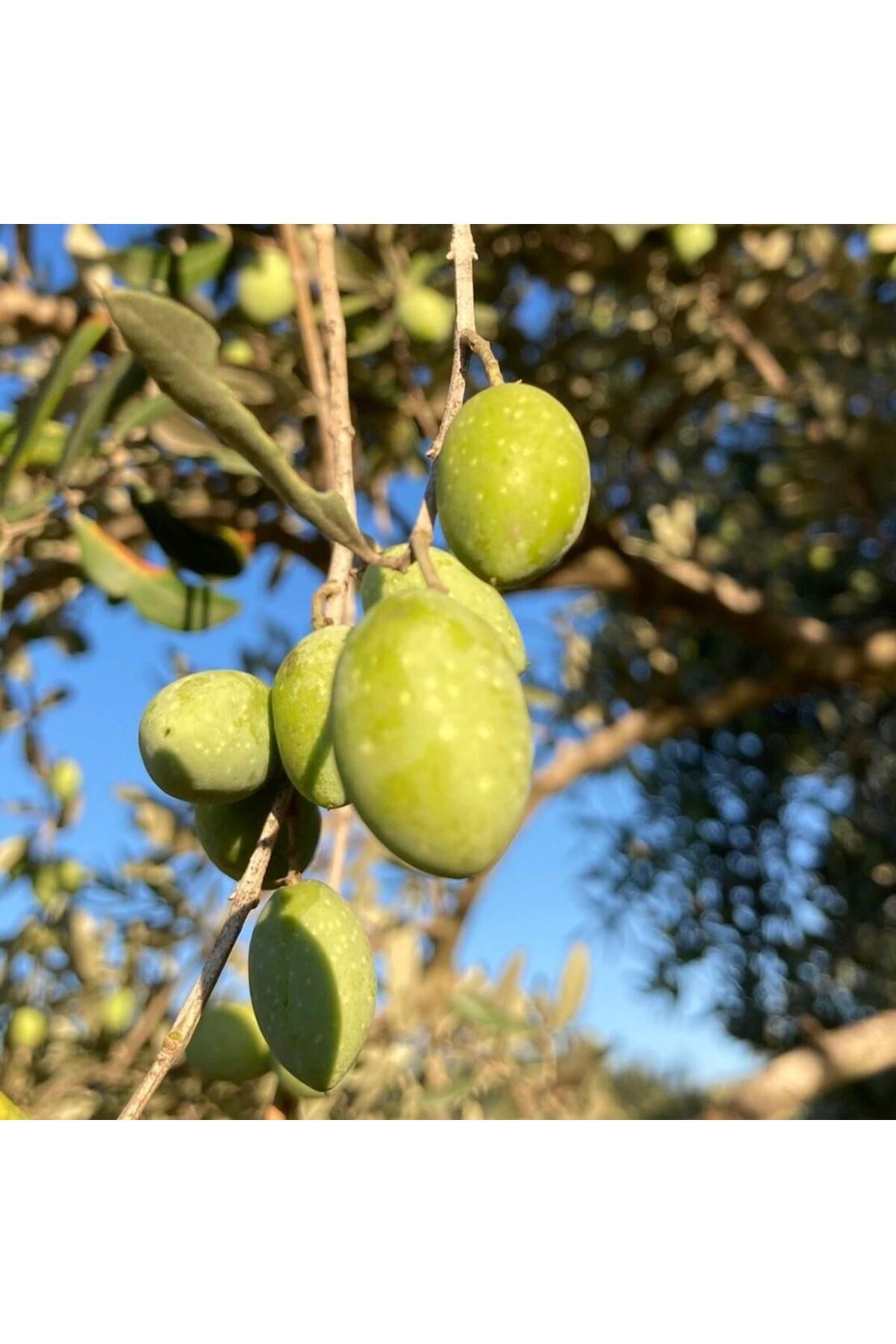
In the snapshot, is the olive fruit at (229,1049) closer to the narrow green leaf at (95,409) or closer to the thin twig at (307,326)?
the thin twig at (307,326)

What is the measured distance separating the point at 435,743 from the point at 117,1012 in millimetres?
2410

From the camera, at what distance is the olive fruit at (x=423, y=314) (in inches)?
82.7

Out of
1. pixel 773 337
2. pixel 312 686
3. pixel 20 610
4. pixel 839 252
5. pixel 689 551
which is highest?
pixel 312 686

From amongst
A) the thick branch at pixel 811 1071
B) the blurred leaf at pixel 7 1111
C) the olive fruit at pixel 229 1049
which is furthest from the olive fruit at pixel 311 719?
the thick branch at pixel 811 1071

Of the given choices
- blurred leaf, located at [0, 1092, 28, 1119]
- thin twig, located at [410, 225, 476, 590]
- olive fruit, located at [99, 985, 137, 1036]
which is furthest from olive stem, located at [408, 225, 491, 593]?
olive fruit, located at [99, 985, 137, 1036]

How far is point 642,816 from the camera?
4.85m

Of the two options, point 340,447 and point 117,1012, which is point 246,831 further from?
point 117,1012

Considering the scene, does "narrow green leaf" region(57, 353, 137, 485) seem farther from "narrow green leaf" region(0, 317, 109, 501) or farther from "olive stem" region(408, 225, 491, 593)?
"olive stem" region(408, 225, 491, 593)

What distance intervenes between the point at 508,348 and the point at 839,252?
86cm

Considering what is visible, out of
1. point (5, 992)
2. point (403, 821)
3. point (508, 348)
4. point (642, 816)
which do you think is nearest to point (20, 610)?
point (5, 992)

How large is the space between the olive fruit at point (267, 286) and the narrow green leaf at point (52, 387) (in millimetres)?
660

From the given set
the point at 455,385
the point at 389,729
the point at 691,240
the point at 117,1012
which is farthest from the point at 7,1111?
the point at 691,240

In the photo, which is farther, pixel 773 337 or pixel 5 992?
pixel 773 337

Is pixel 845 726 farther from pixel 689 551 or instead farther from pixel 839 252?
pixel 839 252
